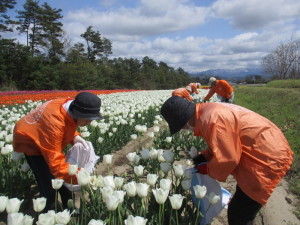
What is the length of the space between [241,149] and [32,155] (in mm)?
2190

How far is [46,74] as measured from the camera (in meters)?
28.9

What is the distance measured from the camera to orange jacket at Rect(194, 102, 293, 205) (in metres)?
1.97

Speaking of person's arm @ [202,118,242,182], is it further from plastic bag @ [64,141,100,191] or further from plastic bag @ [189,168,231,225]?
plastic bag @ [64,141,100,191]

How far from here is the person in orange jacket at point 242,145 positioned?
6.50 feet

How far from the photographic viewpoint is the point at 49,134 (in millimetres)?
2469

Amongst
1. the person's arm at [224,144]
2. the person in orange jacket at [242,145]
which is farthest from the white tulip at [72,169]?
the person's arm at [224,144]

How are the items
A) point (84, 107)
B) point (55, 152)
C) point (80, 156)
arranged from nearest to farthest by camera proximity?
point (55, 152) < point (84, 107) < point (80, 156)

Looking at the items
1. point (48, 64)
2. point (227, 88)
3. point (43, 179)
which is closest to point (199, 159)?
point (43, 179)

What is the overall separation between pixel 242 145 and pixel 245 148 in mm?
34

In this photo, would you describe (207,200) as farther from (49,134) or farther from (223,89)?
(223,89)

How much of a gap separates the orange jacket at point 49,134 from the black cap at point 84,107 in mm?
106

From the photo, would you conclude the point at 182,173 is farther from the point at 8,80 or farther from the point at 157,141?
the point at 8,80

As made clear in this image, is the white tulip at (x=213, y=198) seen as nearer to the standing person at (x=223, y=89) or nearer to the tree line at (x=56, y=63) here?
the standing person at (x=223, y=89)

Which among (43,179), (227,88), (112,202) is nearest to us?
(112,202)
